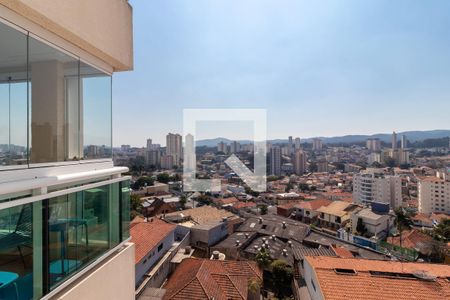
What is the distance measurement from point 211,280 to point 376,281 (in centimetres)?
707

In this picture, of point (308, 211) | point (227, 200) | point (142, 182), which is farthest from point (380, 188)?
point (142, 182)

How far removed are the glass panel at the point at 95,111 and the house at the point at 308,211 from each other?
3615 centimetres

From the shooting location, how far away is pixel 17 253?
7.44ft

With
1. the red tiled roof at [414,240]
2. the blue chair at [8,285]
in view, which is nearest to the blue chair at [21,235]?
the blue chair at [8,285]

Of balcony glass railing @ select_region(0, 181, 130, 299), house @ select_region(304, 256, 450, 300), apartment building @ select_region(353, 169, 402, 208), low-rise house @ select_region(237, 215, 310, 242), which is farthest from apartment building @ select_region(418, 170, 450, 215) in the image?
balcony glass railing @ select_region(0, 181, 130, 299)

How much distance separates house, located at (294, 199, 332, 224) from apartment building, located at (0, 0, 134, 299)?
1406 inches

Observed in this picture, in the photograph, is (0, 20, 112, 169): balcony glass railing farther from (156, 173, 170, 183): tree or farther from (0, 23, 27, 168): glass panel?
(156, 173, 170, 183): tree

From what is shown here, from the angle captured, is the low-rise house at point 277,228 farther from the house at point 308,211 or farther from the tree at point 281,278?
the house at point 308,211

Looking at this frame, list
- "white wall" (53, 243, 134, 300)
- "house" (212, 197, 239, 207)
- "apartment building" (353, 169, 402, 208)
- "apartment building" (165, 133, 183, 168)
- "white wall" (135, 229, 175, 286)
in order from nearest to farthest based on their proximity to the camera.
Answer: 1. "white wall" (53, 243, 134, 300)
2. "white wall" (135, 229, 175, 286)
3. "house" (212, 197, 239, 207)
4. "apartment building" (165, 133, 183, 168)
5. "apartment building" (353, 169, 402, 208)

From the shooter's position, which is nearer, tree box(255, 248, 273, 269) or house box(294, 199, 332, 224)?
tree box(255, 248, 273, 269)

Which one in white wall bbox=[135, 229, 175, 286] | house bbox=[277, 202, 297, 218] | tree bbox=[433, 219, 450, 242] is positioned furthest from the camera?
house bbox=[277, 202, 297, 218]

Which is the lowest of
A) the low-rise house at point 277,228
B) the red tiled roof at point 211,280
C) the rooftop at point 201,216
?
the low-rise house at point 277,228

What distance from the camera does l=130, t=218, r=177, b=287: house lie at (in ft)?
39.7

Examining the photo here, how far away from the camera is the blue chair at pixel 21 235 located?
2146mm
